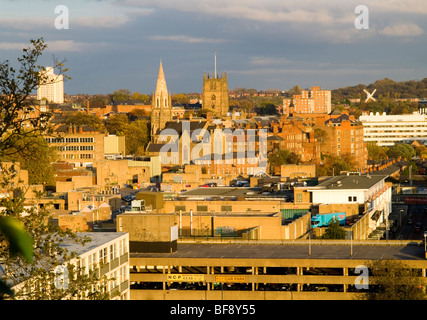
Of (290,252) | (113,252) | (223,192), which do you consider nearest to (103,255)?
(113,252)

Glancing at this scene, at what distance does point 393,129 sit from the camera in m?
138

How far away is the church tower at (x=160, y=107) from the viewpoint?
355 ft

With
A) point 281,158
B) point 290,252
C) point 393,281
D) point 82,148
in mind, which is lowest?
point 393,281

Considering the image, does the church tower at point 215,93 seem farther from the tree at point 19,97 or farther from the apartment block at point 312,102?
the tree at point 19,97

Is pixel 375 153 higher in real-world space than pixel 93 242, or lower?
lower

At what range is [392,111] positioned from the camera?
175125 mm

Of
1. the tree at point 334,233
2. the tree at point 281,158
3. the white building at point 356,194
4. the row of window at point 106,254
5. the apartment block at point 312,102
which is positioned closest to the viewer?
the row of window at point 106,254

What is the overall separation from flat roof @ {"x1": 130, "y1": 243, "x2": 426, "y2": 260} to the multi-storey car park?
33 millimetres

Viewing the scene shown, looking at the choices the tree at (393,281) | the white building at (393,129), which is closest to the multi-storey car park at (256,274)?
the tree at (393,281)

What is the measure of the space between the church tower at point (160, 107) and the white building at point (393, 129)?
3942cm

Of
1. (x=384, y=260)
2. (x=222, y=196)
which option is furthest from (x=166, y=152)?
(x=384, y=260)

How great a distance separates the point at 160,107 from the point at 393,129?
4613cm

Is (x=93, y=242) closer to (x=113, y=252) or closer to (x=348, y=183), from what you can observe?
(x=113, y=252)
